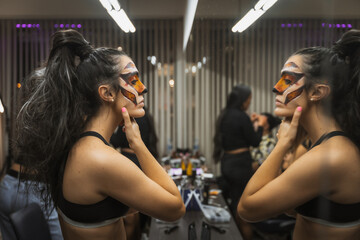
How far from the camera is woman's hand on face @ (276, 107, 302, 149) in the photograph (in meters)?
0.89

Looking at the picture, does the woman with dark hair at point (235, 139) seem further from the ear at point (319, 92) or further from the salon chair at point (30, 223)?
the salon chair at point (30, 223)

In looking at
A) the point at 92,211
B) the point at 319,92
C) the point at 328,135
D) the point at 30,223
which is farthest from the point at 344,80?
the point at 30,223

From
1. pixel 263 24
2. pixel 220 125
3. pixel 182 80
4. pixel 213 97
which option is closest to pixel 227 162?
pixel 220 125

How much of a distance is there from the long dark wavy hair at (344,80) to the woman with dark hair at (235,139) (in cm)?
53

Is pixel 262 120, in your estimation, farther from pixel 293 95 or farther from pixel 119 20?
pixel 119 20

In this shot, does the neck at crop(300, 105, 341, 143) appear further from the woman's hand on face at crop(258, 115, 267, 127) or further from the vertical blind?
the woman's hand on face at crop(258, 115, 267, 127)

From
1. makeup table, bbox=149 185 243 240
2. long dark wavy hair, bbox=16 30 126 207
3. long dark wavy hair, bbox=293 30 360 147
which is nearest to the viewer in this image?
long dark wavy hair, bbox=293 30 360 147

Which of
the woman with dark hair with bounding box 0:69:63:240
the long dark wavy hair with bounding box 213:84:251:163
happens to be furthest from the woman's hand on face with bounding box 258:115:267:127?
the woman with dark hair with bounding box 0:69:63:240

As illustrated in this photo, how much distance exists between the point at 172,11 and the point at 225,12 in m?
0.24

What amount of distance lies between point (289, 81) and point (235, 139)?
521 millimetres

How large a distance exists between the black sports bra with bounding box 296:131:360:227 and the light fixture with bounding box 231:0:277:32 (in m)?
0.46

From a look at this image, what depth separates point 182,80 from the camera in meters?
1.35

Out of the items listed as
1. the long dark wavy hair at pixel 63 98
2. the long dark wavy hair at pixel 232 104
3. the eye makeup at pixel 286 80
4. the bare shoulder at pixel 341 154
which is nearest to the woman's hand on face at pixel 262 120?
the long dark wavy hair at pixel 232 104

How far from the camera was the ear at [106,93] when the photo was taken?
1.00 meters
